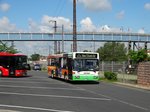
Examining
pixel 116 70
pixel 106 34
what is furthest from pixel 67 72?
pixel 106 34

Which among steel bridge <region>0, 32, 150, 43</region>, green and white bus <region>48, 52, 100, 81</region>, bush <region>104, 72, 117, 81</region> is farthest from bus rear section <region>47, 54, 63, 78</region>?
steel bridge <region>0, 32, 150, 43</region>

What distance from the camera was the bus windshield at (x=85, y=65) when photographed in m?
32.7

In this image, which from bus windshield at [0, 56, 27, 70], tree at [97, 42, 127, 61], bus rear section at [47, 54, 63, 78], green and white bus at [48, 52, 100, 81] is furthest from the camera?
tree at [97, 42, 127, 61]

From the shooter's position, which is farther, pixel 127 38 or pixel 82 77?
pixel 127 38

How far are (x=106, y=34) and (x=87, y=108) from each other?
234 ft

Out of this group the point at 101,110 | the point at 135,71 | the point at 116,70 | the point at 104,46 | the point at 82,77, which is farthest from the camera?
the point at 104,46

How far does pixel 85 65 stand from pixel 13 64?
47.9 ft

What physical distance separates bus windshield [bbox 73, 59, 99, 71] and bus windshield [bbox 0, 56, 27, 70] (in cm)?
1354

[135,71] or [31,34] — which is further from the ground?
[31,34]

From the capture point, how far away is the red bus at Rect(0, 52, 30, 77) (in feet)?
147

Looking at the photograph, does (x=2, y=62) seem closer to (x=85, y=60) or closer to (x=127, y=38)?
(x=85, y=60)

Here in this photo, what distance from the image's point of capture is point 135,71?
120 ft

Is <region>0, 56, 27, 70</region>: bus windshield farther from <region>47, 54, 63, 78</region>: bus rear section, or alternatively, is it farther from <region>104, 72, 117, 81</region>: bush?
<region>104, 72, 117, 81</region>: bush

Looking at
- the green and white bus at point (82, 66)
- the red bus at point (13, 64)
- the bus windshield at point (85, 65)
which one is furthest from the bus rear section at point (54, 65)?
the bus windshield at point (85, 65)
